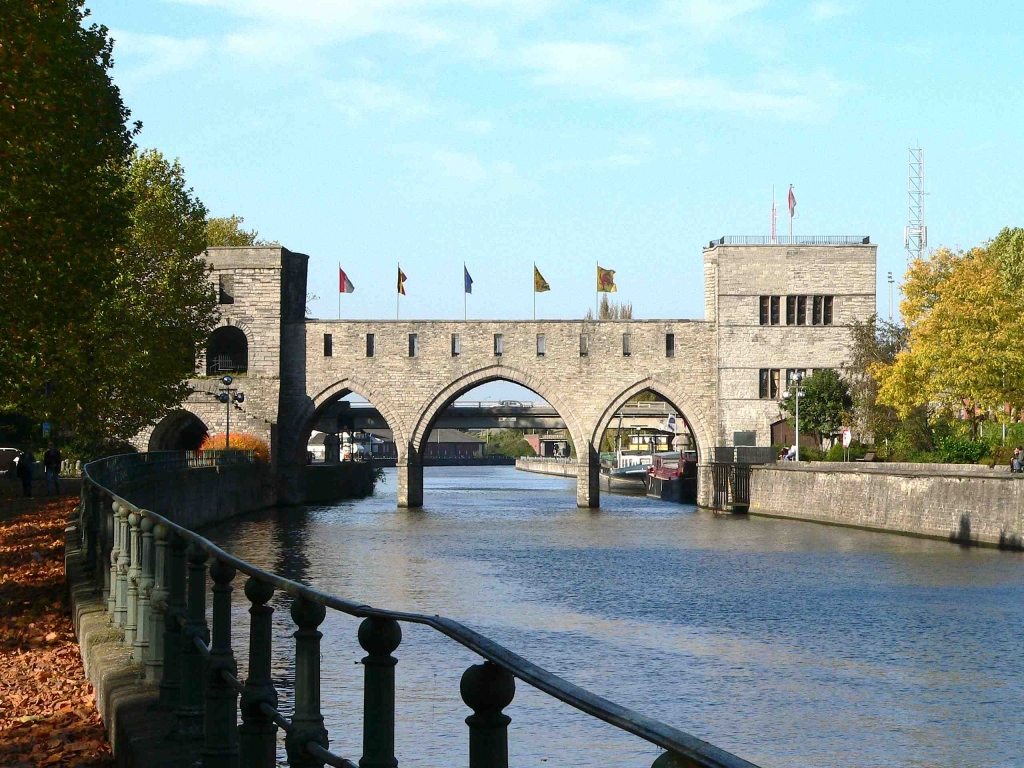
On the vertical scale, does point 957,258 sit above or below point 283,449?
above

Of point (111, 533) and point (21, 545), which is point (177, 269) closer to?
point (21, 545)

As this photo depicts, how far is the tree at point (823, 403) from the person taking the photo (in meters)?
46.5

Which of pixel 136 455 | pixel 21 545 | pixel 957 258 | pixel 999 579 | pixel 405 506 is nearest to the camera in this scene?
pixel 21 545

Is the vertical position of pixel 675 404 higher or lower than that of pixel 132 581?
higher

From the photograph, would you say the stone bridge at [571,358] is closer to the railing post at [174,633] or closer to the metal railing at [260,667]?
the metal railing at [260,667]

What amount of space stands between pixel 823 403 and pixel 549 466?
6434 centimetres

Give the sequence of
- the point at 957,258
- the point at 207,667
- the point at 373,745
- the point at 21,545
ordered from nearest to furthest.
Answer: the point at 373,745 < the point at 207,667 < the point at 21,545 < the point at 957,258

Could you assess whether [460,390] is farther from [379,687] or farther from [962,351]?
[379,687]

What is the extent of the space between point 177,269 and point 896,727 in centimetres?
2633

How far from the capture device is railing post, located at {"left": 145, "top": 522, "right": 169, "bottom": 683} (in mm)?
6059

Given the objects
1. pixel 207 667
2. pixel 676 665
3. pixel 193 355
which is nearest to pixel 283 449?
pixel 193 355

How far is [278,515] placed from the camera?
140ft

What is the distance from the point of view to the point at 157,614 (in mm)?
6172

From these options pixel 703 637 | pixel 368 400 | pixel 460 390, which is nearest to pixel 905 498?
pixel 460 390
